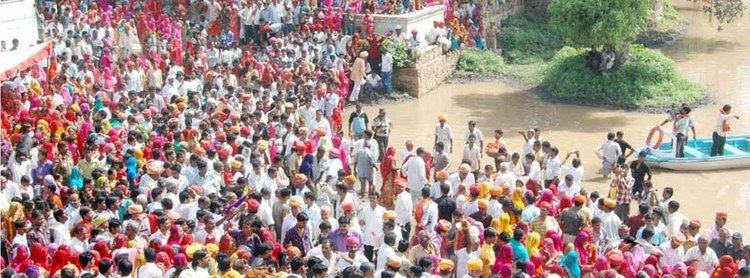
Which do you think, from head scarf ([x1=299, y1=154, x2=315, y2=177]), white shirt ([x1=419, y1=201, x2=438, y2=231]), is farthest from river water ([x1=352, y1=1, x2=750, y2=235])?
white shirt ([x1=419, y1=201, x2=438, y2=231])

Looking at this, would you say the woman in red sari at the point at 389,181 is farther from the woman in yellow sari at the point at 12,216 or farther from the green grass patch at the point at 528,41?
the green grass patch at the point at 528,41

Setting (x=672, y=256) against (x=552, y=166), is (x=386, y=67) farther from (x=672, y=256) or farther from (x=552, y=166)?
(x=672, y=256)

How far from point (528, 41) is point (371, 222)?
15.4 m

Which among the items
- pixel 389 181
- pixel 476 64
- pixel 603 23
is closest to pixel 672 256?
pixel 389 181

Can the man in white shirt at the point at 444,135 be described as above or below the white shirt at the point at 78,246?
below

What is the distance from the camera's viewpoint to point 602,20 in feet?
69.5

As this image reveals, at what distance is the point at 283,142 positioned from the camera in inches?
571

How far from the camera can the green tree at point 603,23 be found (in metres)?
21.2

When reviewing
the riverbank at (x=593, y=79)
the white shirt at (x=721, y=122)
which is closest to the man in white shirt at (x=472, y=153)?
the white shirt at (x=721, y=122)

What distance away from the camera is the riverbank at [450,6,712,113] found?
21656 millimetres

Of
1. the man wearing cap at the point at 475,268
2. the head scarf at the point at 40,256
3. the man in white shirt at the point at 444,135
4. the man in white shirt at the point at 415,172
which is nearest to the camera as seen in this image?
the man wearing cap at the point at 475,268

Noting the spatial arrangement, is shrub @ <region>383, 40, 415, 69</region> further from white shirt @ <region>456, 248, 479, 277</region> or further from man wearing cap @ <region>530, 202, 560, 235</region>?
white shirt @ <region>456, 248, 479, 277</region>

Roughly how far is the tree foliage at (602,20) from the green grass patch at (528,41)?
2.83 meters

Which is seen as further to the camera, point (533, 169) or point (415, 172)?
point (415, 172)
